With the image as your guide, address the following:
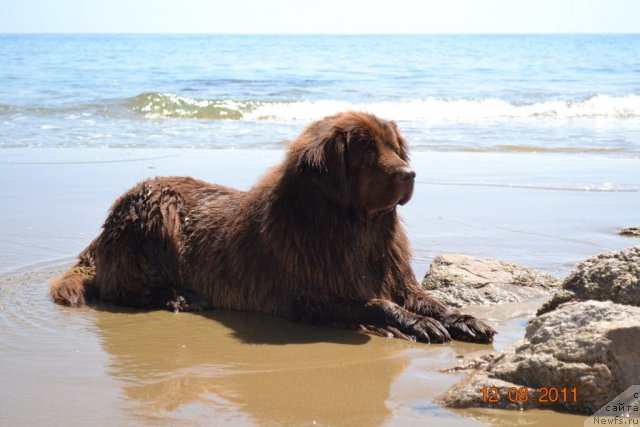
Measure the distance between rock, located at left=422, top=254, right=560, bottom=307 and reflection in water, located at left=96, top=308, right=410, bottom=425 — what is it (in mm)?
1153

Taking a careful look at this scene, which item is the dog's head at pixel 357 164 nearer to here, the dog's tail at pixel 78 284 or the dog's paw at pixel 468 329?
the dog's paw at pixel 468 329

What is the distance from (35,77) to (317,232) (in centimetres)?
2850

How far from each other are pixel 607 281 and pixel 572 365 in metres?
1.12

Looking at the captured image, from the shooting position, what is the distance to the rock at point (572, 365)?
4.16 metres

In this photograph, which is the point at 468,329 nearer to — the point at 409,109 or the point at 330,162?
the point at 330,162

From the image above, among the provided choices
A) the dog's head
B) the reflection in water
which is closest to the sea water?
the dog's head

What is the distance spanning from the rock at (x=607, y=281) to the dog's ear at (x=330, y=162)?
151cm

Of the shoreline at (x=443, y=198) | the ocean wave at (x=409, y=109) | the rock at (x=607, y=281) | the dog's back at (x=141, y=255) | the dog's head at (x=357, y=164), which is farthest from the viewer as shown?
the ocean wave at (x=409, y=109)

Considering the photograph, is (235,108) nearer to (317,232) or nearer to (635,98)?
(635,98)

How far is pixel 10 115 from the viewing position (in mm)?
20125

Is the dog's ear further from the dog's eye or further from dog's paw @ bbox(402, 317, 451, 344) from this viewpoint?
dog's paw @ bbox(402, 317, 451, 344)

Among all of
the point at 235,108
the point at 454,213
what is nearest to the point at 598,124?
the point at 235,108

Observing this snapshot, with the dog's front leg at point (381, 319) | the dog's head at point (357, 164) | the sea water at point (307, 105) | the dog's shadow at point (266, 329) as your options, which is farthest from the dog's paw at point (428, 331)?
the sea water at point (307, 105)
